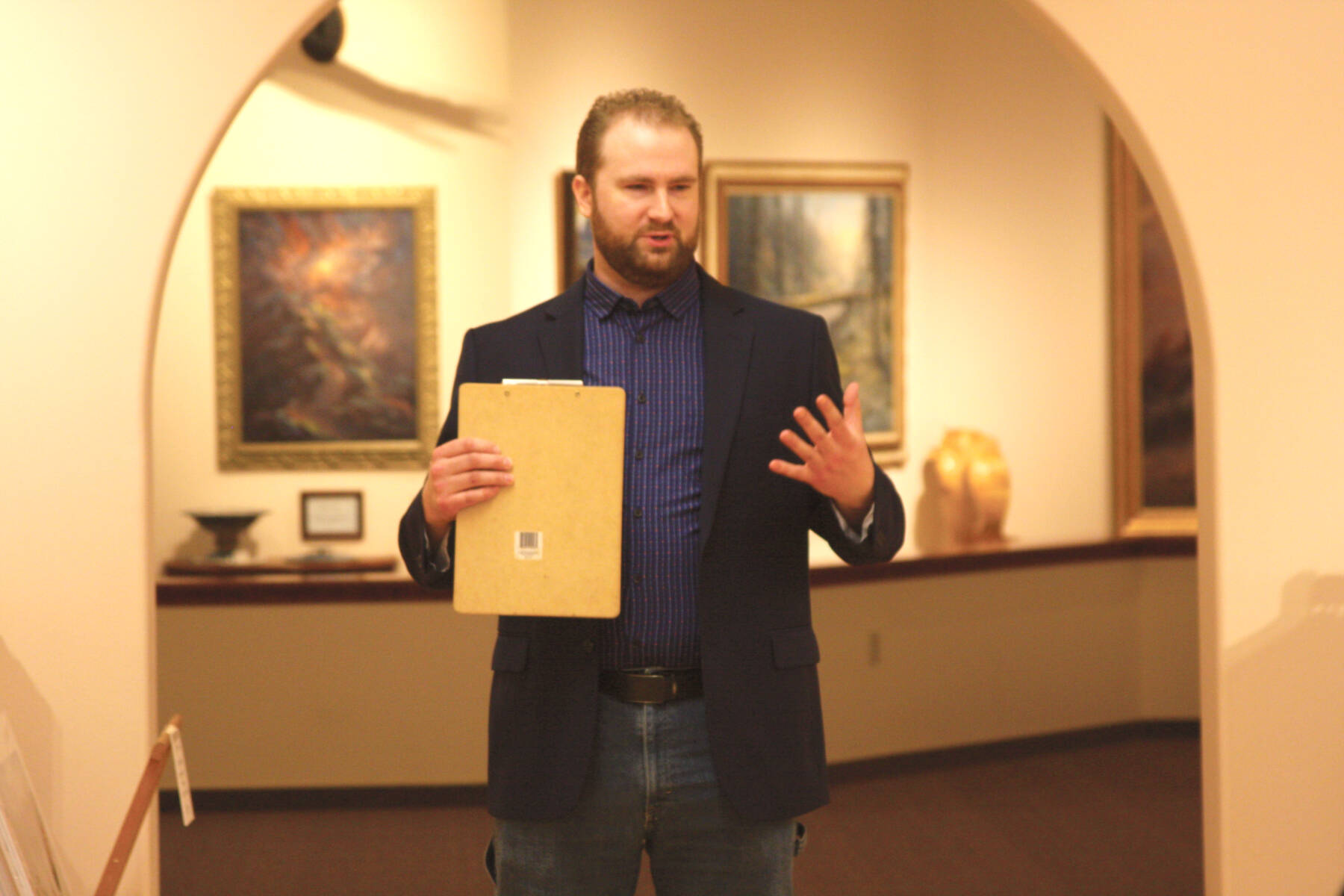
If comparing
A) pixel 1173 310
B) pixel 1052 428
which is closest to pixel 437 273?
pixel 1052 428

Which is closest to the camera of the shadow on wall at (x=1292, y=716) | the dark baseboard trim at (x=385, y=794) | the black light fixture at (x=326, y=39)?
the shadow on wall at (x=1292, y=716)

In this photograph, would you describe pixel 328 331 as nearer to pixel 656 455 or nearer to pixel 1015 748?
pixel 1015 748

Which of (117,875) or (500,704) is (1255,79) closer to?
(500,704)

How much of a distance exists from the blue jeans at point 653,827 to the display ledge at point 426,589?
300 cm

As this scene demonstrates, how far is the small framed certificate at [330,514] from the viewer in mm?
5641

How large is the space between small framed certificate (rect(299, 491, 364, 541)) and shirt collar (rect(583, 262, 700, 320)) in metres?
3.81

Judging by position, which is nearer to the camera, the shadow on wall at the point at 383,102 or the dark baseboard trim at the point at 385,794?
the dark baseboard trim at the point at 385,794

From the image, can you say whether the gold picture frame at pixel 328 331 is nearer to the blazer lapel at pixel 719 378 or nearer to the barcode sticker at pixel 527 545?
the blazer lapel at pixel 719 378

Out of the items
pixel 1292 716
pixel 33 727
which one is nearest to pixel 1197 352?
pixel 1292 716

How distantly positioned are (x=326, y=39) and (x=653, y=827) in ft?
14.4

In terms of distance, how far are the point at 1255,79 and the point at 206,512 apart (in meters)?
4.22

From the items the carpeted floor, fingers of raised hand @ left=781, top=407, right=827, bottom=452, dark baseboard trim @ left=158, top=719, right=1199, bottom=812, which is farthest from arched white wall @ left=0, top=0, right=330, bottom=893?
dark baseboard trim @ left=158, top=719, right=1199, bottom=812

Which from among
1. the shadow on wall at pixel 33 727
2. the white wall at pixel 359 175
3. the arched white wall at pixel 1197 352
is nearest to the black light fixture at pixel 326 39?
the white wall at pixel 359 175

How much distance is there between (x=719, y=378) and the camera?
1.96 meters
